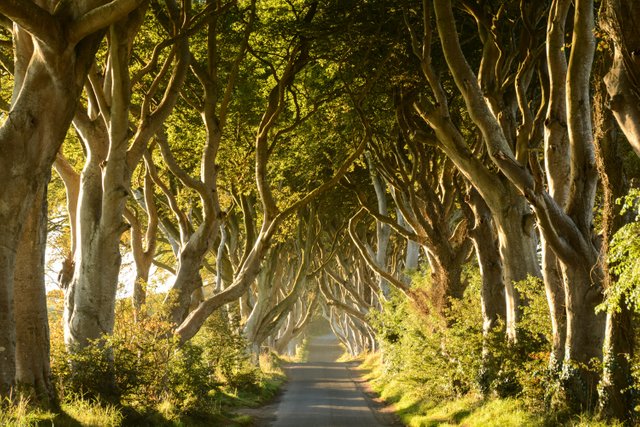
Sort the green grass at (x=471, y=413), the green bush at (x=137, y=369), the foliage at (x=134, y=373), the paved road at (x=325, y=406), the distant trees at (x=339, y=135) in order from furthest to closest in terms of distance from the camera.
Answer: the paved road at (x=325, y=406) < the green bush at (x=137, y=369) < the foliage at (x=134, y=373) < the green grass at (x=471, y=413) < the distant trees at (x=339, y=135)

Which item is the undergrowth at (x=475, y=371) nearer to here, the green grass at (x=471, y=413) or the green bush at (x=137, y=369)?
the green grass at (x=471, y=413)

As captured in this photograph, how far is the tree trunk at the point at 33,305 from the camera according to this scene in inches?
406

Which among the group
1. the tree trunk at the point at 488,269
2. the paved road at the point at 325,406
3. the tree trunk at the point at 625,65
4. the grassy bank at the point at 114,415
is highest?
the tree trunk at the point at 625,65

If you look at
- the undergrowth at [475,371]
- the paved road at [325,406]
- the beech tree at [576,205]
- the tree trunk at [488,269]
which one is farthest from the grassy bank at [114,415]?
the beech tree at [576,205]

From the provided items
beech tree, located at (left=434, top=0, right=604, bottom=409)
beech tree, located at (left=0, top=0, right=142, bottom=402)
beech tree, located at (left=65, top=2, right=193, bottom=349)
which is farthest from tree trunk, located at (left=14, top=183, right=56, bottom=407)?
beech tree, located at (left=434, top=0, right=604, bottom=409)

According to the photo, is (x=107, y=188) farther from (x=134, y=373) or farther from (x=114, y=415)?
(x=114, y=415)

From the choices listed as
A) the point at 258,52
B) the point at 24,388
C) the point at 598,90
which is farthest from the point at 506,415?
the point at 258,52

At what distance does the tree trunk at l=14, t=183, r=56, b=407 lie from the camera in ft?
33.8

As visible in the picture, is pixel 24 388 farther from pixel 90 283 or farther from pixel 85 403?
pixel 90 283

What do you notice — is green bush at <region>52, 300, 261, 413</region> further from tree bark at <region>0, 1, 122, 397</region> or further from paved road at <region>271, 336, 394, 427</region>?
tree bark at <region>0, 1, 122, 397</region>

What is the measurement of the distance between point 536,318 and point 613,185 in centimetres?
404

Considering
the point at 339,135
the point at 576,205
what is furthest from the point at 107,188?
the point at 339,135

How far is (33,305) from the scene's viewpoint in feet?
35.1

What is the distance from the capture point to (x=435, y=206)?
66.5ft
